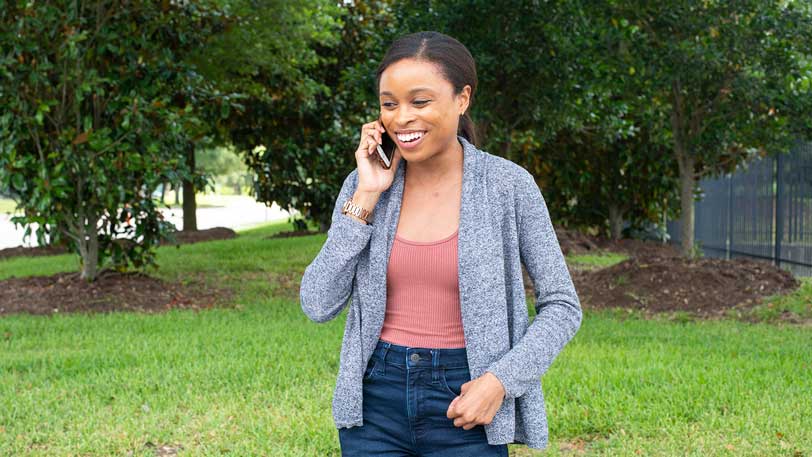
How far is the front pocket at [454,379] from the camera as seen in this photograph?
2350mm

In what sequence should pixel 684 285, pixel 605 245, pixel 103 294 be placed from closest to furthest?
pixel 684 285 < pixel 103 294 < pixel 605 245

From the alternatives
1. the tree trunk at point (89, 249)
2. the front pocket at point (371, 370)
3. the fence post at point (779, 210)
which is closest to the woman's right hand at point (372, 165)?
the front pocket at point (371, 370)

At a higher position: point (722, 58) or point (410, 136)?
point (722, 58)

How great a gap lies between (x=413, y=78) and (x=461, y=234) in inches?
16.7

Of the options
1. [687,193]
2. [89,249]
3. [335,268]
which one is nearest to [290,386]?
[335,268]

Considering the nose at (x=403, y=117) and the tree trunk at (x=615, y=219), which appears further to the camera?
the tree trunk at (x=615, y=219)

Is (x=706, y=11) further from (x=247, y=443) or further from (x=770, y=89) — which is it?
(x=247, y=443)

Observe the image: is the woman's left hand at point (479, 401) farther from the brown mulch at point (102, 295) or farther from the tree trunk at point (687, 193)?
the tree trunk at point (687, 193)

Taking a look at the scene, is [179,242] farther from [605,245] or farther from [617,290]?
[617,290]

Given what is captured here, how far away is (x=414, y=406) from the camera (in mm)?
2373

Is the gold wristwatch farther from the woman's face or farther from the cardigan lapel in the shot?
the woman's face

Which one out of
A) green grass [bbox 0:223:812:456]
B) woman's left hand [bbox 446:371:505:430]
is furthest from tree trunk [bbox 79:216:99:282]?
woman's left hand [bbox 446:371:505:430]

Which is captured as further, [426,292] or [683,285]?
[683,285]

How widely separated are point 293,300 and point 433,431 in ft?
28.3
